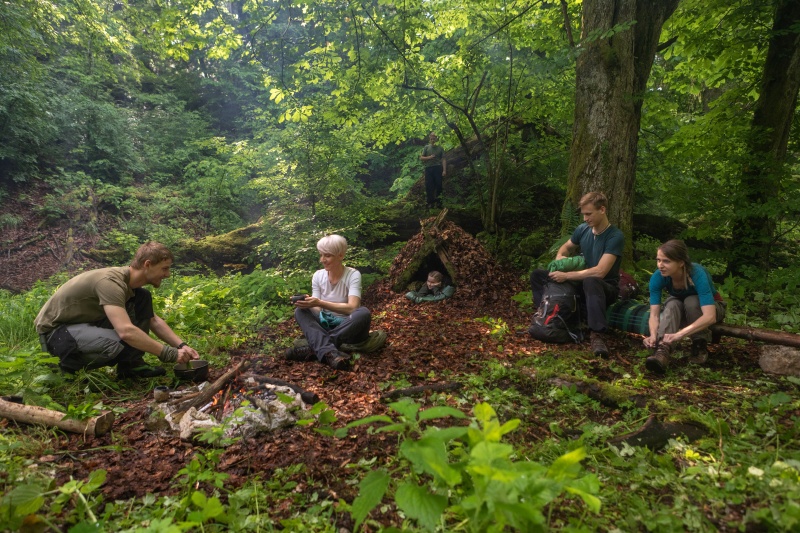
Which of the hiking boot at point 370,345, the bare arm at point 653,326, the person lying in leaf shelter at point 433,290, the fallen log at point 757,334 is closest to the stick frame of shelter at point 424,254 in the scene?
the person lying in leaf shelter at point 433,290

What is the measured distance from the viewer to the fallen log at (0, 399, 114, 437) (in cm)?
272

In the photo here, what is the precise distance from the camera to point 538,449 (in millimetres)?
2447

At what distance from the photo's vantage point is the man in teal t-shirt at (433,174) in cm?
1003

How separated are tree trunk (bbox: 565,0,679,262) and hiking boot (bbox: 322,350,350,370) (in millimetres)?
4070

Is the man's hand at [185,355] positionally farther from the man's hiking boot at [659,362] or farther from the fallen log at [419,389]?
the man's hiking boot at [659,362]

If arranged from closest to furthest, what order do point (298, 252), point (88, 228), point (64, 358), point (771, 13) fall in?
point (64, 358), point (771, 13), point (298, 252), point (88, 228)

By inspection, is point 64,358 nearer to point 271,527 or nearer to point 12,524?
point 12,524

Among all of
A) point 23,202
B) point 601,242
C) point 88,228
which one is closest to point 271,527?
point 601,242

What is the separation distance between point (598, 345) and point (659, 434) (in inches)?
60.5

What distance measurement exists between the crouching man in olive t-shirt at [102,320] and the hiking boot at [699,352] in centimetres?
454

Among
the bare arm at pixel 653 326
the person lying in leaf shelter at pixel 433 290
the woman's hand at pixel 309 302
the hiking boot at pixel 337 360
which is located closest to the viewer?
the bare arm at pixel 653 326

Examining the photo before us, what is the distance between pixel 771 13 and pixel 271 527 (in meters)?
8.81

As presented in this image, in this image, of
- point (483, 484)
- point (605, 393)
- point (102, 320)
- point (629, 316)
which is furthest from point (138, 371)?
point (629, 316)

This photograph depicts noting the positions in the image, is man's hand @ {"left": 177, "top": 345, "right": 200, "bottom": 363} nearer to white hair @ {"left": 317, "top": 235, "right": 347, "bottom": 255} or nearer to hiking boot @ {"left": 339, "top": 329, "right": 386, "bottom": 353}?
hiking boot @ {"left": 339, "top": 329, "right": 386, "bottom": 353}
